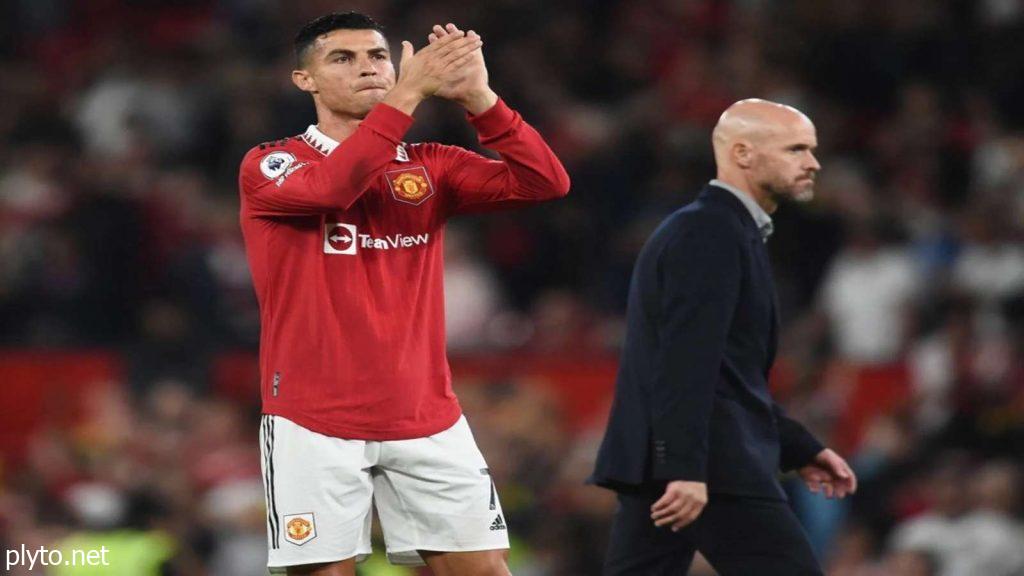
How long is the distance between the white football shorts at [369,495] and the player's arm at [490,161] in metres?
0.65

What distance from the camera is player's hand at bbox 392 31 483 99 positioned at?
4.77 meters

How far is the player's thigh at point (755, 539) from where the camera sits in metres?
5.20

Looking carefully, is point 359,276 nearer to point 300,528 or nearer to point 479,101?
point 479,101

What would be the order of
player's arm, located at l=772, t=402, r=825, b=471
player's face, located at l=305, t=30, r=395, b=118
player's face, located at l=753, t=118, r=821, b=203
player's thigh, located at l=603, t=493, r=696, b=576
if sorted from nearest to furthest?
player's face, located at l=305, t=30, r=395, b=118
player's thigh, located at l=603, t=493, r=696, b=576
player's face, located at l=753, t=118, r=821, b=203
player's arm, located at l=772, t=402, r=825, b=471

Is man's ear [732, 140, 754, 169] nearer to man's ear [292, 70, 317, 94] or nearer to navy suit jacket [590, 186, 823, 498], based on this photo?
navy suit jacket [590, 186, 823, 498]

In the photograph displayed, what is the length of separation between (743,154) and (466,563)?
1.54 m

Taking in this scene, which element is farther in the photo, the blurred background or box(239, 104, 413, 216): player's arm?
the blurred background

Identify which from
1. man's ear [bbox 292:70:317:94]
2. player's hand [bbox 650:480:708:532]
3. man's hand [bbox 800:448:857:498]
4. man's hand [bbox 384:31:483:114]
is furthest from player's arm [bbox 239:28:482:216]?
man's hand [bbox 800:448:857:498]

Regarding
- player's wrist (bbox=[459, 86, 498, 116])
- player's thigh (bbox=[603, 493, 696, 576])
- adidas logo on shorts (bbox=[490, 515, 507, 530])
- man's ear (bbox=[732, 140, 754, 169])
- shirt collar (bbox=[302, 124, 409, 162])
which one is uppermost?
player's wrist (bbox=[459, 86, 498, 116])

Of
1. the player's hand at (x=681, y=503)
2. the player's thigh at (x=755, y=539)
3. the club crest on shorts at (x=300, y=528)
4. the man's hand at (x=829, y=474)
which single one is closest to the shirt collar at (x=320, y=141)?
the club crest on shorts at (x=300, y=528)

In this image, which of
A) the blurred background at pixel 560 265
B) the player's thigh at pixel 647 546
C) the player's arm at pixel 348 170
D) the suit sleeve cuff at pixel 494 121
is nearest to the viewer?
the player's arm at pixel 348 170

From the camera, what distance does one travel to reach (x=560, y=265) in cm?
1134

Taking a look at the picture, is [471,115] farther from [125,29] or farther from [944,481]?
[125,29]

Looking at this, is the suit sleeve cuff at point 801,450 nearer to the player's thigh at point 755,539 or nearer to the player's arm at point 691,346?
the player's thigh at point 755,539
